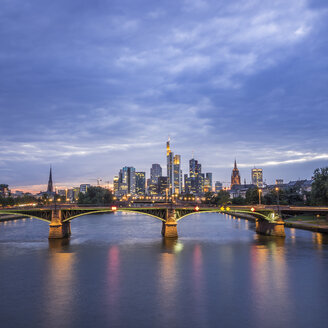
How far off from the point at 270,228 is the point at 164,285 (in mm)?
51178

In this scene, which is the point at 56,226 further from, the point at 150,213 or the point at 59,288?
the point at 59,288

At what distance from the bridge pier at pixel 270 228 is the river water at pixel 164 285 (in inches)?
440

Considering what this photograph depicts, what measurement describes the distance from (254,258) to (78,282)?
30.8m

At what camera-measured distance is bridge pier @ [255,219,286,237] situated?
81688mm

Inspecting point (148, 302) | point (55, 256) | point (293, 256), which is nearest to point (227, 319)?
point (148, 302)

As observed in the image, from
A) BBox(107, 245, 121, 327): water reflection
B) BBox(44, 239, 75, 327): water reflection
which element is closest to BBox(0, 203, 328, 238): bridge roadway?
BBox(44, 239, 75, 327): water reflection

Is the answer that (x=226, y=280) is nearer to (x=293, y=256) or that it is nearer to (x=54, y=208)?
(x=293, y=256)

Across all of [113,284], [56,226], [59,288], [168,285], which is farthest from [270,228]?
[59,288]

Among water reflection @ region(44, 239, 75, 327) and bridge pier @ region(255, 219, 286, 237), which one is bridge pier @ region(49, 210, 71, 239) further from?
bridge pier @ region(255, 219, 286, 237)

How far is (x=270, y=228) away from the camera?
281 feet

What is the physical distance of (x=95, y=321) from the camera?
31.4 m

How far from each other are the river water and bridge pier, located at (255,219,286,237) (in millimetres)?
11174

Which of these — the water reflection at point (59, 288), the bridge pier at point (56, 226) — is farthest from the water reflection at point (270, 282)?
the bridge pier at point (56, 226)

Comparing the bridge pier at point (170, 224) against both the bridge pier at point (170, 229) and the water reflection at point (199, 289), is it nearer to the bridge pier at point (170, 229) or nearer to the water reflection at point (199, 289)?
the bridge pier at point (170, 229)
